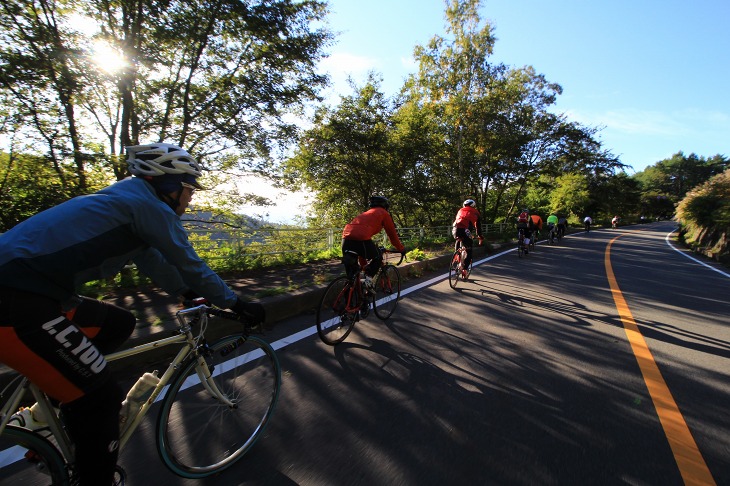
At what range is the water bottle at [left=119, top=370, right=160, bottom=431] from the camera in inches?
70.8

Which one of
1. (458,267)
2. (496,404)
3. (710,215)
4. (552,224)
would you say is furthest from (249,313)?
(710,215)

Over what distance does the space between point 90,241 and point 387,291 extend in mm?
4324

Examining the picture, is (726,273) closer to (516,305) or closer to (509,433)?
(516,305)

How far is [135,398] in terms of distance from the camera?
1836 millimetres

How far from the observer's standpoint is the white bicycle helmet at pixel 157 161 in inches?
69.2

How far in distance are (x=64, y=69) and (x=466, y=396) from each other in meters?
8.45

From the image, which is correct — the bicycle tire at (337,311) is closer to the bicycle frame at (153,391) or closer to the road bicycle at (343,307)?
the road bicycle at (343,307)

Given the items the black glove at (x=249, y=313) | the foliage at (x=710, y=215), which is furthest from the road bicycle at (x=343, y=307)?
the foliage at (x=710, y=215)

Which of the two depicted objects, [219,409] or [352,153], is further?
[352,153]

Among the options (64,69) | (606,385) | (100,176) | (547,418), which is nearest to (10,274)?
(547,418)

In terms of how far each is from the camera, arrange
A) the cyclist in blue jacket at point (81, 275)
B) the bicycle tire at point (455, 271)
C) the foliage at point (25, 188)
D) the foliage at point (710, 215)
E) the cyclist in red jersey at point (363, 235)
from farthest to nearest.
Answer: the foliage at point (710, 215), the bicycle tire at point (455, 271), the foliage at point (25, 188), the cyclist in red jersey at point (363, 235), the cyclist in blue jacket at point (81, 275)

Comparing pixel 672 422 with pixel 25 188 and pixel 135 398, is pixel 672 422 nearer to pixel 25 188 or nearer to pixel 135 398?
pixel 135 398

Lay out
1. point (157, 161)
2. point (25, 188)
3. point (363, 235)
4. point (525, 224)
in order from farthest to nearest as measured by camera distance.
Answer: point (525, 224) → point (25, 188) → point (363, 235) → point (157, 161)

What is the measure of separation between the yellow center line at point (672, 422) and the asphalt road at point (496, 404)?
0.5 inches
